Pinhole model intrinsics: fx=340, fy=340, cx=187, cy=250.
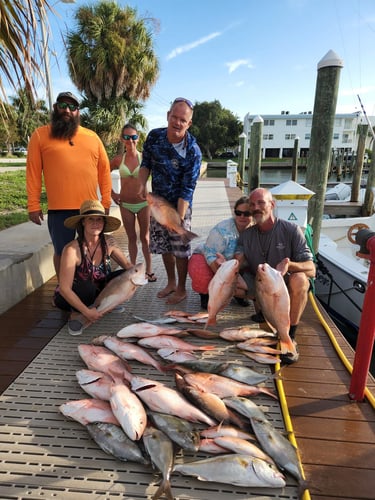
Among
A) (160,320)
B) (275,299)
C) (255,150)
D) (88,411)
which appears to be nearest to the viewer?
(88,411)

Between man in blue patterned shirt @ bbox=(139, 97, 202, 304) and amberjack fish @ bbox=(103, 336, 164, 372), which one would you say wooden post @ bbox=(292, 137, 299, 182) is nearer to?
man in blue patterned shirt @ bbox=(139, 97, 202, 304)

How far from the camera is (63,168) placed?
306 cm

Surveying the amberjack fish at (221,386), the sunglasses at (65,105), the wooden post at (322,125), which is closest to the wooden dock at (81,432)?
the amberjack fish at (221,386)

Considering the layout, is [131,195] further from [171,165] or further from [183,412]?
[183,412]

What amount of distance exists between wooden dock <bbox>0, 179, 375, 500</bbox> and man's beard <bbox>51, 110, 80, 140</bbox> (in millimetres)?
1783

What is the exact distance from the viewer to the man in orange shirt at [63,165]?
302 centimetres

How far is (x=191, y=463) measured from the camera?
1.74m

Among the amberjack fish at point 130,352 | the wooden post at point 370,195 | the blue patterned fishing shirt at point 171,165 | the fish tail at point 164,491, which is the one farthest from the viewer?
the wooden post at point 370,195

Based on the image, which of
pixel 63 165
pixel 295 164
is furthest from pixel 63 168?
pixel 295 164

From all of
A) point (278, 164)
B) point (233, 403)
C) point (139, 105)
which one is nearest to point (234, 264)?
point (233, 403)

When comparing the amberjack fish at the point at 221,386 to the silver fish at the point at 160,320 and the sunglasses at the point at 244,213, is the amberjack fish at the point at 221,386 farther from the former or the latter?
the sunglasses at the point at 244,213

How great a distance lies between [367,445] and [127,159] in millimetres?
3751

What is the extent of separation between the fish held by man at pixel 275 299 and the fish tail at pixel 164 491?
1.39 meters

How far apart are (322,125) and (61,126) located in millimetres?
3397
